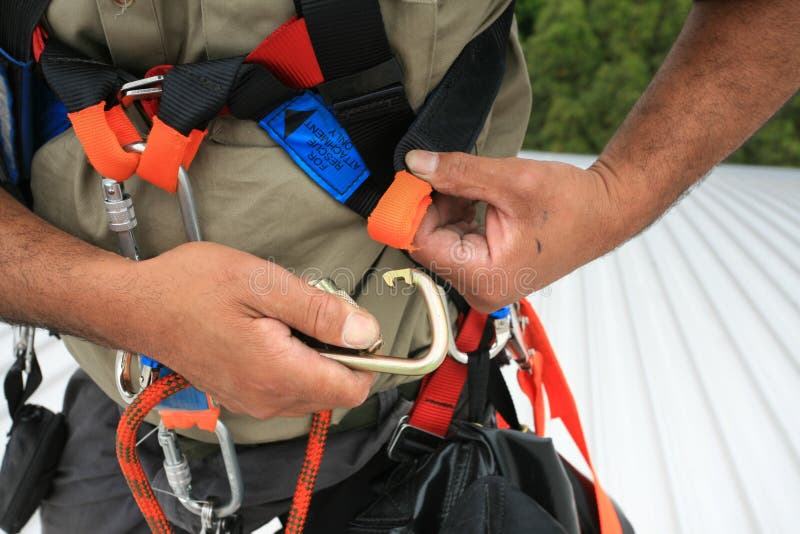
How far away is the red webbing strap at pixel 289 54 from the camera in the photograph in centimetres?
→ 62

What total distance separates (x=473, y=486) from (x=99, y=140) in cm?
62

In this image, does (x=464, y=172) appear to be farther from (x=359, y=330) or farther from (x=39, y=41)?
(x=39, y=41)

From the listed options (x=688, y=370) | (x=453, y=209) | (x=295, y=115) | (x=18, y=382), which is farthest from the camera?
(x=688, y=370)

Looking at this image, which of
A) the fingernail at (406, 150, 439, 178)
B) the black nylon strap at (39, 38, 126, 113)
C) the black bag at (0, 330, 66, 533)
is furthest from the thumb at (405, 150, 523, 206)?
the black bag at (0, 330, 66, 533)

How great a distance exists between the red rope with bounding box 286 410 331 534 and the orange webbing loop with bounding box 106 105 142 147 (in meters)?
0.39

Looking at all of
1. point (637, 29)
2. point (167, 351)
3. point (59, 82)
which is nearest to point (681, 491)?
point (167, 351)

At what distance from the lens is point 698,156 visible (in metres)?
0.76

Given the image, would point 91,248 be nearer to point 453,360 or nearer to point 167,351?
point 167,351

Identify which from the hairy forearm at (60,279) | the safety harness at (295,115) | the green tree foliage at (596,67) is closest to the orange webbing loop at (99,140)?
the safety harness at (295,115)

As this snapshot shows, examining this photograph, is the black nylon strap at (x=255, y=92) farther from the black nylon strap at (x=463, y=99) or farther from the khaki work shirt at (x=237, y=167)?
the black nylon strap at (x=463, y=99)

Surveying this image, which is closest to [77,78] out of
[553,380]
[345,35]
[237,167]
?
[237,167]

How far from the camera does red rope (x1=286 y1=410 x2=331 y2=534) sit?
2.44 ft

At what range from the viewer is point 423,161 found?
665 millimetres

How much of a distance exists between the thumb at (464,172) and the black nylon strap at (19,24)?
16.5 inches
